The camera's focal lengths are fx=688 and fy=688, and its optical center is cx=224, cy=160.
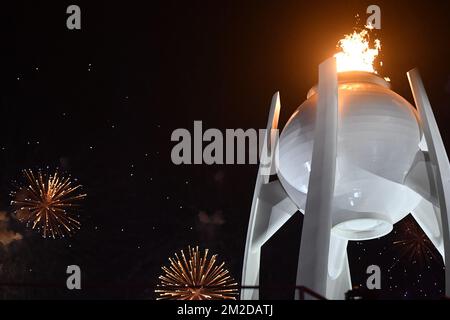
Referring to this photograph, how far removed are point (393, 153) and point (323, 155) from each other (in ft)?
13.5

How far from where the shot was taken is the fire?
3317 centimetres

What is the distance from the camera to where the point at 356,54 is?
33.7 meters

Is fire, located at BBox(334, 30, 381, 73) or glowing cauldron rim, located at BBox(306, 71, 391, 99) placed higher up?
fire, located at BBox(334, 30, 381, 73)

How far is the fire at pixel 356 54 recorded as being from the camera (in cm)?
3317

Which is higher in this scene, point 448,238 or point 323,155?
point 323,155

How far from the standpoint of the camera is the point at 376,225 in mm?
30766

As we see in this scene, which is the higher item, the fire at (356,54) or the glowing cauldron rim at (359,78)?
the fire at (356,54)
